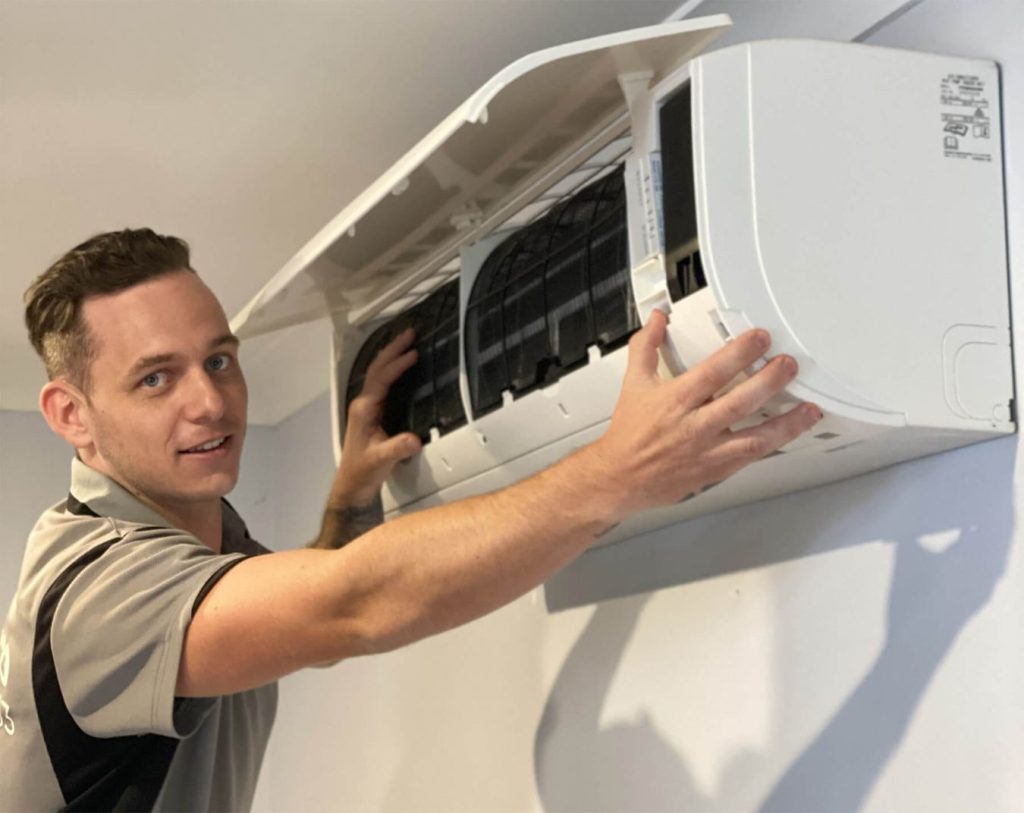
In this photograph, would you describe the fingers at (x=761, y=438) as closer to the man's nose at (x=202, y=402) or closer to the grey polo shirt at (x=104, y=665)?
the grey polo shirt at (x=104, y=665)

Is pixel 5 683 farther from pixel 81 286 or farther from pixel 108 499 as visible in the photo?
pixel 81 286

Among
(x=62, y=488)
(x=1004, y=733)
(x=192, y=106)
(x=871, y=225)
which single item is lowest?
(x=1004, y=733)

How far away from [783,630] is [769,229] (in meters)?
0.50

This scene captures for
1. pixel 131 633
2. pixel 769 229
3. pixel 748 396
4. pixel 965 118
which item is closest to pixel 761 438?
pixel 748 396

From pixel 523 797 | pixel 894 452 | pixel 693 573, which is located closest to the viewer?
pixel 894 452

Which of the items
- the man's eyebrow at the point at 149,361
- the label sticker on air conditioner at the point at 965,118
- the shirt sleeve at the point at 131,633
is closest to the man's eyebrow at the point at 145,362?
the man's eyebrow at the point at 149,361

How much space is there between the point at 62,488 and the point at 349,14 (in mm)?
1840

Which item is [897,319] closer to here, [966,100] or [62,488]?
[966,100]

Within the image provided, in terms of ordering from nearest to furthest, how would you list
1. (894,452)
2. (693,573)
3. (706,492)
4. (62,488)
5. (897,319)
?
1. (897,319)
2. (894,452)
3. (706,492)
4. (693,573)
5. (62,488)

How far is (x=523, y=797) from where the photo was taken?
1.74 m

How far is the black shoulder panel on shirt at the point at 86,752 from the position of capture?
47.5 inches

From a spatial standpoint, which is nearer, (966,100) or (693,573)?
(966,100)

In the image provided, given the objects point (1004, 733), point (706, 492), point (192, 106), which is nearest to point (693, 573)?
point (706, 492)

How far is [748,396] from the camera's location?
913 mm
